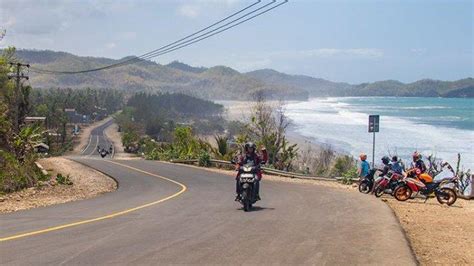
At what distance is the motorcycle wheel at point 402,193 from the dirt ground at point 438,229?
0.55 feet

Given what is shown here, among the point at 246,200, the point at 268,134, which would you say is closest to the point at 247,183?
the point at 246,200

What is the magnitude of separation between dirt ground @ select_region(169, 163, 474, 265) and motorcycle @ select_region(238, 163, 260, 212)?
12.2 feet

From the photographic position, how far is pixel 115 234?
1027 cm

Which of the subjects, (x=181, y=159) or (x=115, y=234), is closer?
(x=115, y=234)

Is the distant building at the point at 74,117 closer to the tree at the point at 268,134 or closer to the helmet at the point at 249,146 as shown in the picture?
the tree at the point at 268,134

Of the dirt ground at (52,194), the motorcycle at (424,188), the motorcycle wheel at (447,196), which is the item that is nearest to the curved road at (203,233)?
the dirt ground at (52,194)

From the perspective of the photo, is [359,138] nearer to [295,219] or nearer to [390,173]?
[390,173]

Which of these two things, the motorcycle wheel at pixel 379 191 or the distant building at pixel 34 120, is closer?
the motorcycle wheel at pixel 379 191

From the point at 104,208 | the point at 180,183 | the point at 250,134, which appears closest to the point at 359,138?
the point at 250,134

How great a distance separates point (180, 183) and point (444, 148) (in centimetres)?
5079

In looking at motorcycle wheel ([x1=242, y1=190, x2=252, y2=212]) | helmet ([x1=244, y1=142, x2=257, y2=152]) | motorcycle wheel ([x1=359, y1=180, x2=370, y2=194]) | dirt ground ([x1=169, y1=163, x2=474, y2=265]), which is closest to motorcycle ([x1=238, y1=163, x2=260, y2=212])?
motorcycle wheel ([x1=242, y1=190, x2=252, y2=212])

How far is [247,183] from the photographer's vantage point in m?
14.3

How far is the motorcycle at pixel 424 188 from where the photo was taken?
59.9 feet

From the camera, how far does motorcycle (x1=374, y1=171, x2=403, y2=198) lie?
19391 mm
